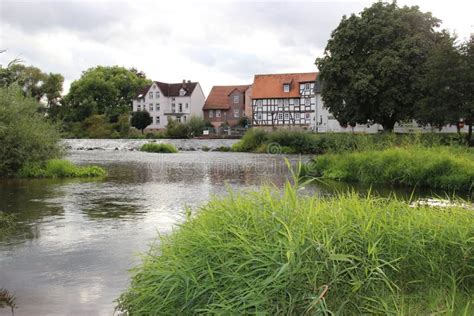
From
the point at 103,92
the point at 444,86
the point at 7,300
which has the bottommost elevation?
the point at 7,300

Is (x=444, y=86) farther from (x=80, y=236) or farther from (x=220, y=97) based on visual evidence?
(x=220, y=97)

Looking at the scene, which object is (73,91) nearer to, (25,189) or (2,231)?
(25,189)

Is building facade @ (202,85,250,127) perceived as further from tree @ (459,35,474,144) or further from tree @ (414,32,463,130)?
tree @ (459,35,474,144)

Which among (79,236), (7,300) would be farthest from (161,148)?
(7,300)

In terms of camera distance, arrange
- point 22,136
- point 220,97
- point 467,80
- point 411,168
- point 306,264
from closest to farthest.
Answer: point 306,264, point 411,168, point 22,136, point 467,80, point 220,97

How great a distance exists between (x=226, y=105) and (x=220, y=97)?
275 cm

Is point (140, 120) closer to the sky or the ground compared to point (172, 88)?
closer to the ground

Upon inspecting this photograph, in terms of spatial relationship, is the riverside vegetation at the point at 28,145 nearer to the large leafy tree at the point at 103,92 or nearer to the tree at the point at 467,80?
the tree at the point at 467,80

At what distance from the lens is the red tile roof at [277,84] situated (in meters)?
78.6

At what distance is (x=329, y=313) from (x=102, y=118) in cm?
8078

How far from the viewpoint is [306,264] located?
4.12m

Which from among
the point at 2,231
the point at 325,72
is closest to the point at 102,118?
the point at 325,72

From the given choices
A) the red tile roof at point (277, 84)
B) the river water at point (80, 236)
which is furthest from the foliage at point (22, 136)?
the red tile roof at point (277, 84)

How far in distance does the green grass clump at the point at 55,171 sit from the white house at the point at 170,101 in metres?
73.2
